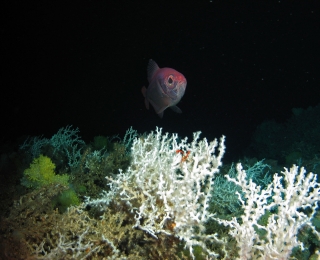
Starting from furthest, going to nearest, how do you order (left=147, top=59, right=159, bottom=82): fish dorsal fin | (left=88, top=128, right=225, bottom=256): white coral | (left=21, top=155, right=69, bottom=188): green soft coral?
(left=147, top=59, right=159, bottom=82): fish dorsal fin
(left=21, top=155, right=69, bottom=188): green soft coral
(left=88, top=128, right=225, bottom=256): white coral

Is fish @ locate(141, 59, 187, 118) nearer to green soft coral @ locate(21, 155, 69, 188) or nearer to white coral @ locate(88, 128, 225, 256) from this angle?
white coral @ locate(88, 128, 225, 256)

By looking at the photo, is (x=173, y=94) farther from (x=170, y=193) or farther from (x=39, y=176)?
(x=39, y=176)

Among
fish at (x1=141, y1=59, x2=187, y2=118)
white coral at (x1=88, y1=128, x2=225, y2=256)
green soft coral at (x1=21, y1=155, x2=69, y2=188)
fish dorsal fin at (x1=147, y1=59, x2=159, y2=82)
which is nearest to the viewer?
white coral at (x1=88, y1=128, x2=225, y2=256)

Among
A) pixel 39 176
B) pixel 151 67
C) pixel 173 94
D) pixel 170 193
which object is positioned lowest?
pixel 39 176

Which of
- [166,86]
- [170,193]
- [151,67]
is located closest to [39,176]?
[170,193]

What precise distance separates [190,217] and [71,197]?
1.23 meters

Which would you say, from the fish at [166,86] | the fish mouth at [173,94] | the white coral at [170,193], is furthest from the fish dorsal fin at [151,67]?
the white coral at [170,193]

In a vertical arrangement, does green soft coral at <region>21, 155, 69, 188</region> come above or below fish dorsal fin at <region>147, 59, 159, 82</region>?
below

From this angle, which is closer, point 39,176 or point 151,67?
point 39,176

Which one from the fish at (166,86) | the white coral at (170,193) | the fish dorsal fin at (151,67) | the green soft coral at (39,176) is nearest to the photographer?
the white coral at (170,193)

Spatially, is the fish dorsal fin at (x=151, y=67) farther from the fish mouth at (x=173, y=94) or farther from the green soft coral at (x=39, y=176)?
the green soft coral at (x=39, y=176)

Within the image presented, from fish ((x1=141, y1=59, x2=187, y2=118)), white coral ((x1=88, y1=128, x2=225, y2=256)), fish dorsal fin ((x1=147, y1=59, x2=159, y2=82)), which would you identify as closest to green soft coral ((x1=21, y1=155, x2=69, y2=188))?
white coral ((x1=88, y1=128, x2=225, y2=256))

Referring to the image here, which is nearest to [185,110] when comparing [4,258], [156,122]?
[156,122]

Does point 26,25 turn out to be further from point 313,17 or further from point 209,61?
point 313,17
